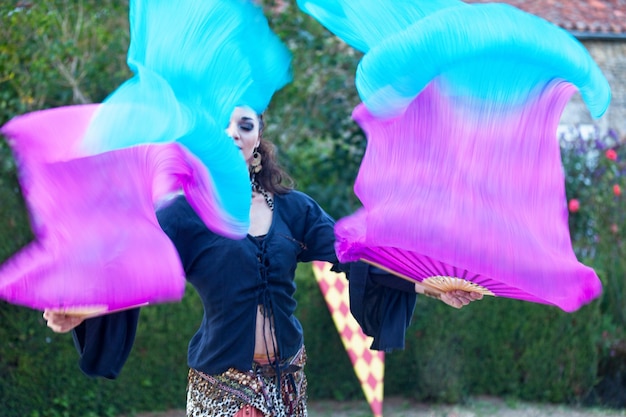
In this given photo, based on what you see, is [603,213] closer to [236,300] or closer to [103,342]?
[236,300]

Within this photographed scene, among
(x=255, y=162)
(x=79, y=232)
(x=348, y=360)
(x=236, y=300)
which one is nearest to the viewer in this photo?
(x=79, y=232)

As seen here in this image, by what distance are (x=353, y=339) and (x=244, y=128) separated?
3320 millimetres

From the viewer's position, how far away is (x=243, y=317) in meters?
2.83

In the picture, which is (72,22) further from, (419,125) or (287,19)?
(419,125)

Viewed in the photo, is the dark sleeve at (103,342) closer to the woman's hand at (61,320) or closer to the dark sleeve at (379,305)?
the woman's hand at (61,320)

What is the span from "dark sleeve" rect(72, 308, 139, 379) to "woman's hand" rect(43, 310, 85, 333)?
0.15 meters

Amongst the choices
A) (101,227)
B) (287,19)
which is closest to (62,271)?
(101,227)

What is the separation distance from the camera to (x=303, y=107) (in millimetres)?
7547

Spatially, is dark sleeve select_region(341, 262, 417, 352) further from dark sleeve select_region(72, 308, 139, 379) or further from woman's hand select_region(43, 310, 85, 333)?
woman's hand select_region(43, 310, 85, 333)

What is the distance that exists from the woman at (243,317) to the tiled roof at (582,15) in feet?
41.8

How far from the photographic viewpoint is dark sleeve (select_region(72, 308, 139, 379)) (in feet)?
8.78

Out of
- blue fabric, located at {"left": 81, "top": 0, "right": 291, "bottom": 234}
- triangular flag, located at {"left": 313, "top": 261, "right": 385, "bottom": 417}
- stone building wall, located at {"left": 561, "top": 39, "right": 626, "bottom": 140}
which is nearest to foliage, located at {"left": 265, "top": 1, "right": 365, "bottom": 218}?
triangular flag, located at {"left": 313, "top": 261, "right": 385, "bottom": 417}

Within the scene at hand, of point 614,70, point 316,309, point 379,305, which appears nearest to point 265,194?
point 379,305

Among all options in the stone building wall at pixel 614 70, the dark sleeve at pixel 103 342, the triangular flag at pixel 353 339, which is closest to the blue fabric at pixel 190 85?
the dark sleeve at pixel 103 342
